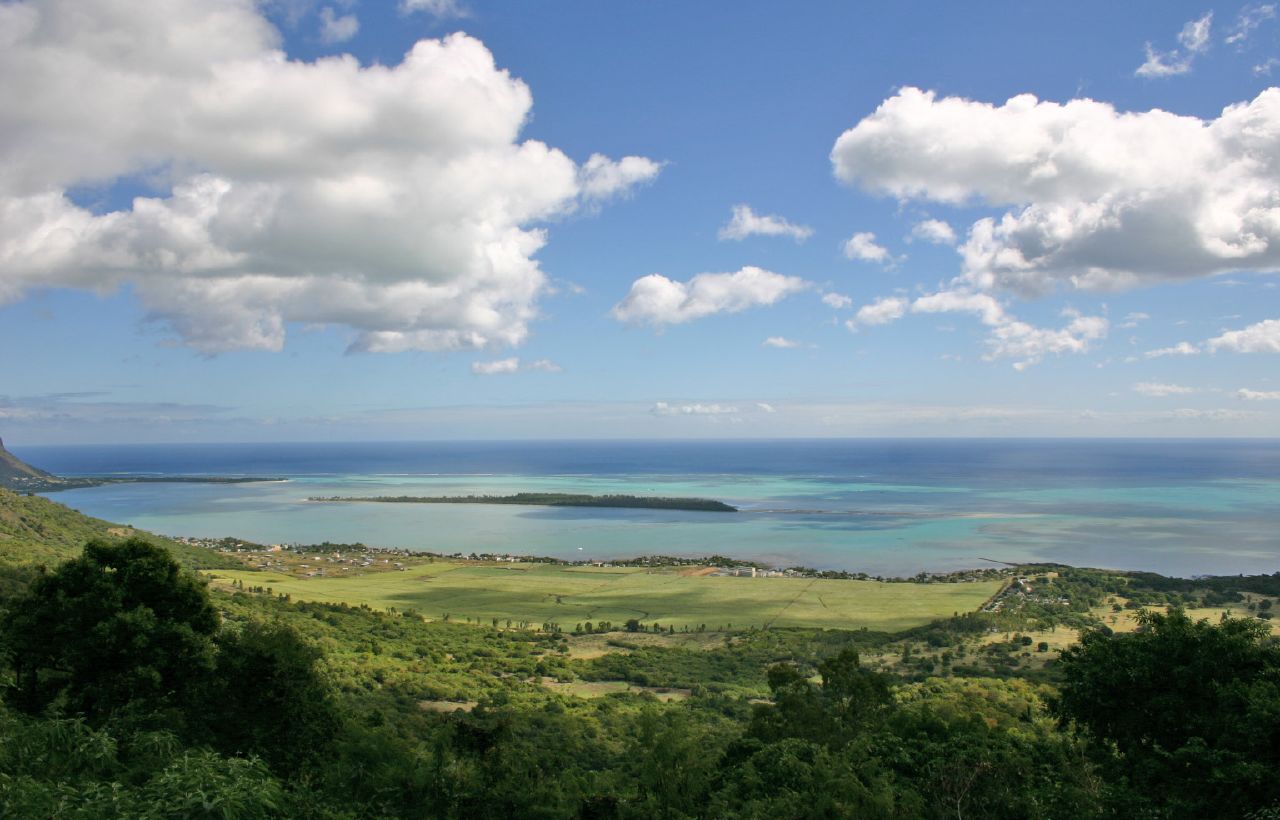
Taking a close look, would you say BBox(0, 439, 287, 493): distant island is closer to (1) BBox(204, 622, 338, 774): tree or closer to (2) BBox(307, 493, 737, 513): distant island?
(2) BBox(307, 493, 737, 513): distant island

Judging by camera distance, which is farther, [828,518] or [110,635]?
[828,518]

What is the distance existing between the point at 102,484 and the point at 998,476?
161m

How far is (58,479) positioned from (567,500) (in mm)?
95530

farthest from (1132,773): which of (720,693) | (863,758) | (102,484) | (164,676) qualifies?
(102,484)

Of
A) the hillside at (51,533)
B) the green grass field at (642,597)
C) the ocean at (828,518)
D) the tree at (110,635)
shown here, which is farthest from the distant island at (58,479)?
the tree at (110,635)

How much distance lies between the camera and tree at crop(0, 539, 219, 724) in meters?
11.4

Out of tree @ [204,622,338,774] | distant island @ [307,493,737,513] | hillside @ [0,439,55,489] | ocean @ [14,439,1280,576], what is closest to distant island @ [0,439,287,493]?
hillside @ [0,439,55,489]

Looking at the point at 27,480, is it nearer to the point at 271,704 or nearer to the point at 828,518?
the point at 828,518

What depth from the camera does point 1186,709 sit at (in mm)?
8812

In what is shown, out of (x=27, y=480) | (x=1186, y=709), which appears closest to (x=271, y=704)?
(x=1186, y=709)

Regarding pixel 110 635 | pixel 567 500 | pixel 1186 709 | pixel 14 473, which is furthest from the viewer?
pixel 14 473

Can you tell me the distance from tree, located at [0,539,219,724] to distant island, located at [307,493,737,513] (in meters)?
81.1

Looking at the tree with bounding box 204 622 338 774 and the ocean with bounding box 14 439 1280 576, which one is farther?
the ocean with bounding box 14 439 1280 576

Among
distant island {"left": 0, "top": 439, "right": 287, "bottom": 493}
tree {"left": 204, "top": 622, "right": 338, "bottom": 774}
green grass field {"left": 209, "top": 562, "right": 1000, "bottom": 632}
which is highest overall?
tree {"left": 204, "top": 622, "right": 338, "bottom": 774}
